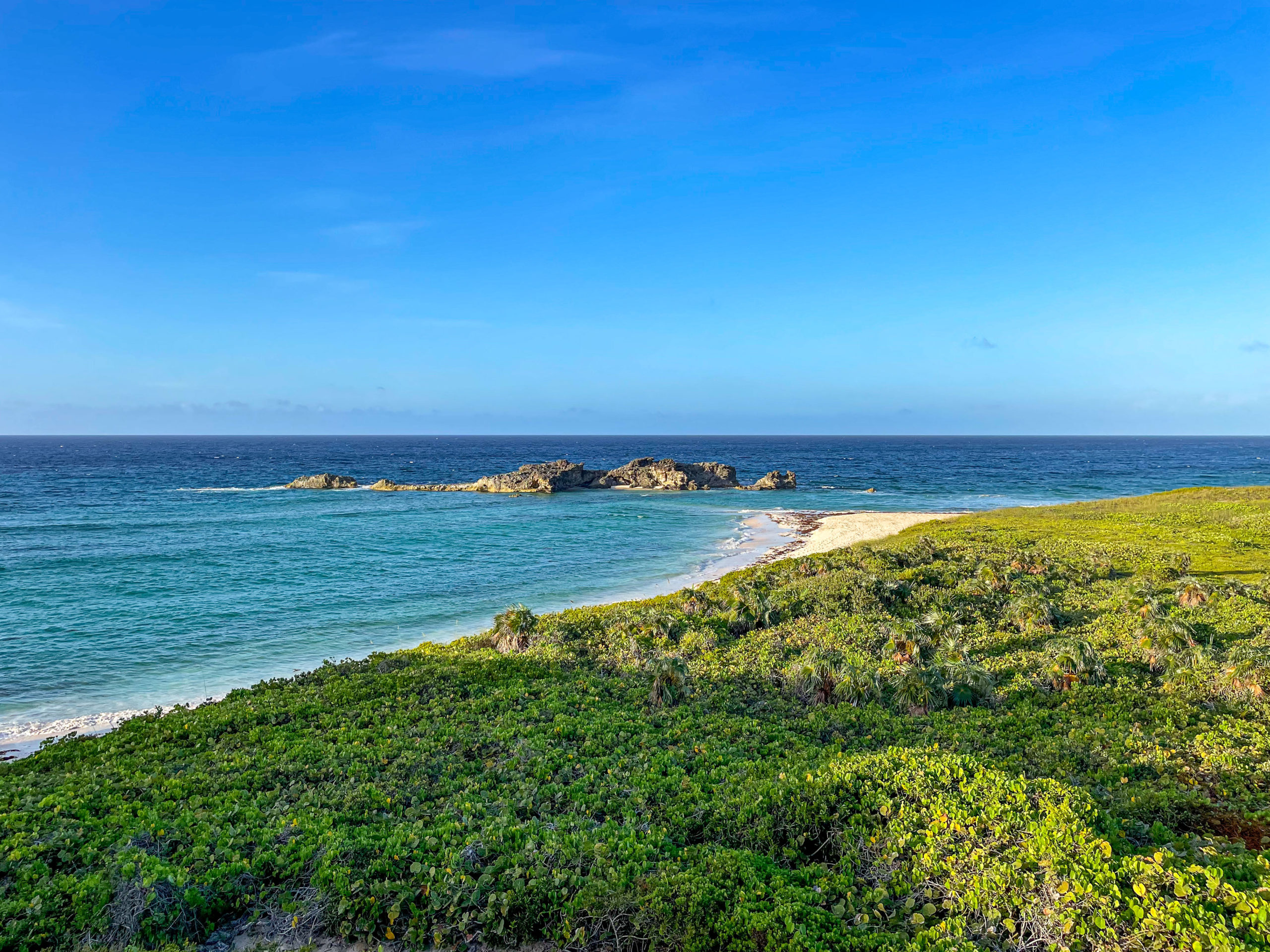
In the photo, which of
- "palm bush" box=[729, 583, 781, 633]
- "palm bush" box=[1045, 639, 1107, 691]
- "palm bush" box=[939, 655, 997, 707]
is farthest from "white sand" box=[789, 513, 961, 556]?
"palm bush" box=[939, 655, 997, 707]

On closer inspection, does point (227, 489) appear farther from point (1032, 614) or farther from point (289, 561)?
point (1032, 614)

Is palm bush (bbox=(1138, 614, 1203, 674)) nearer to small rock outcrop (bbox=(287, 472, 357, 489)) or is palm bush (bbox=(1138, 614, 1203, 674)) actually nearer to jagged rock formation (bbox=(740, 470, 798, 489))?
jagged rock formation (bbox=(740, 470, 798, 489))

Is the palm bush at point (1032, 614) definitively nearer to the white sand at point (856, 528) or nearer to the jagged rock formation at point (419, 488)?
the white sand at point (856, 528)

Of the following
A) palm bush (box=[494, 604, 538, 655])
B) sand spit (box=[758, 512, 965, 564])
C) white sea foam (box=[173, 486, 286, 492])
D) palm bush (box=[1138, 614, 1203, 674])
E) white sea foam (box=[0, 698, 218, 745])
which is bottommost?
white sea foam (box=[0, 698, 218, 745])

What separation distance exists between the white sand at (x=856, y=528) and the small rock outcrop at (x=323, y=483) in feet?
226

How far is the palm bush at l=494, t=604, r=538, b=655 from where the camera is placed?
2369 cm

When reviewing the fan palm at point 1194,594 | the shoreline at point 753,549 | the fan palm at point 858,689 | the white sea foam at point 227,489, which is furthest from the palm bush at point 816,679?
the white sea foam at point 227,489

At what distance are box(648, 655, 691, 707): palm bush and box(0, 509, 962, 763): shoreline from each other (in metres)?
13.5

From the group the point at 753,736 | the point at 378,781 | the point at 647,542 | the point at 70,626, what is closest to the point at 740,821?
the point at 753,736

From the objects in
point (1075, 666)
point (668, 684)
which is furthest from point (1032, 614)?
point (668, 684)

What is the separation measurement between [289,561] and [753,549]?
34.5 m

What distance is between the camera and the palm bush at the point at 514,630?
23.7 meters

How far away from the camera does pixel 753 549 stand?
5138 cm

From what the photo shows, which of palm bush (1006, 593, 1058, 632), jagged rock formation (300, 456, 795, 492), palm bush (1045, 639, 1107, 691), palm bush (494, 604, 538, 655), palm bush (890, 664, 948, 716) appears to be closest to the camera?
palm bush (890, 664, 948, 716)
